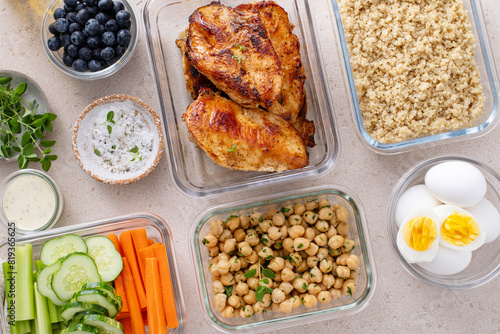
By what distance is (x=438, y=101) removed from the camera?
6.24ft

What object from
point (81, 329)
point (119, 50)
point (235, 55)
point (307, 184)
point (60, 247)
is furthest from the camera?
point (307, 184)

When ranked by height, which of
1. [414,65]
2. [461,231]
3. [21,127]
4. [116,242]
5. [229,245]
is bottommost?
[461,231]

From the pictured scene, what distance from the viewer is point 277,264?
6.31 feet

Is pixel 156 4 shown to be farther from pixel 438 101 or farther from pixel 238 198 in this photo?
pixel 438 101

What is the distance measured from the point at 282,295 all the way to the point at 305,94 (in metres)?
0.85

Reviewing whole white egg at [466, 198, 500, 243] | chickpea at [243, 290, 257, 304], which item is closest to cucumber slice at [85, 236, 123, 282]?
chickpea at [243, 290, 257, 304]

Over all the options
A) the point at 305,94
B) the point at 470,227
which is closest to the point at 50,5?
the point at 305,94

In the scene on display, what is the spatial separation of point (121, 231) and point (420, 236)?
1.26m

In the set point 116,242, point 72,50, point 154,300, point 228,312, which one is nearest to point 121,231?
point 116,242

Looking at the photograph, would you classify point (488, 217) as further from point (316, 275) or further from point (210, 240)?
point (210, 240)

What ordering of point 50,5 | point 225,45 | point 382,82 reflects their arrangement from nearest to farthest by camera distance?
point 225,45
point 382,82
point 50,5

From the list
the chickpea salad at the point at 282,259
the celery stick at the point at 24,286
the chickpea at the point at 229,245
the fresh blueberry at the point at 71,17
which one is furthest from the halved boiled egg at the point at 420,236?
the fresh blueberry at the point at 71,17

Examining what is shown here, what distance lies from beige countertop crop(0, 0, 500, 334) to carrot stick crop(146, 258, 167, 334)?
249mm

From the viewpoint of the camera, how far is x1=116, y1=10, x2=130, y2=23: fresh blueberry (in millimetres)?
1936
